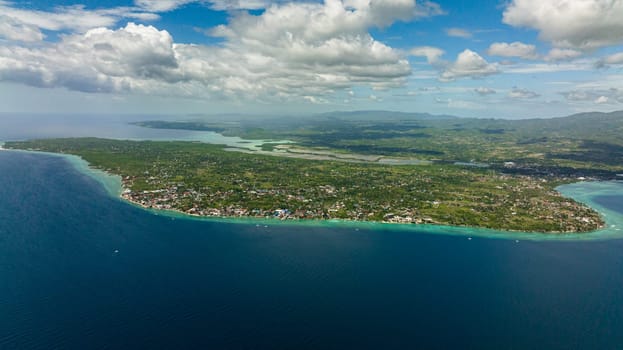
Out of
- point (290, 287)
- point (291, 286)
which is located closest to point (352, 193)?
point (291, 286)

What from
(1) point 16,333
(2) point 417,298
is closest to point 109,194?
(1) point 16,333

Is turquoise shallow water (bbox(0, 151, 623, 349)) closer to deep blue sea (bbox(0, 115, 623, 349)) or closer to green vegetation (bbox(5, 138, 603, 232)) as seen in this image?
deep blue sea (bbox(0, 115, 623, 349))

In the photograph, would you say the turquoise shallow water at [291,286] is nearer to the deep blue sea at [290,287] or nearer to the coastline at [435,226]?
the deep blue sea at [290,287]

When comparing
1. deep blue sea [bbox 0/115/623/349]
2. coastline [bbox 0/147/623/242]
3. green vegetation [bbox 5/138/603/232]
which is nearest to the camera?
deep blue sea [bbox 0/115/623/349]

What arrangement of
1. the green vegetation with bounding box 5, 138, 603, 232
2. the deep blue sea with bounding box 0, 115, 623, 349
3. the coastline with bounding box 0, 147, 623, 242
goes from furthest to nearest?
the green vegetation with bounding box 5, 138, 603, 232 → the coastline with bounding box 0, 147, 623, 242 → the deep blue sea with bounding box 0, 115, 623, 349

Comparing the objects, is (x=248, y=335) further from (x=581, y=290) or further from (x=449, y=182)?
(x=449, y=182)

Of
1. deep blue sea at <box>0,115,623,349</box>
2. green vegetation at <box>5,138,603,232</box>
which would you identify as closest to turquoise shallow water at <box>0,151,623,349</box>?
deep blue sea at <box>0,115,623,349</box>
